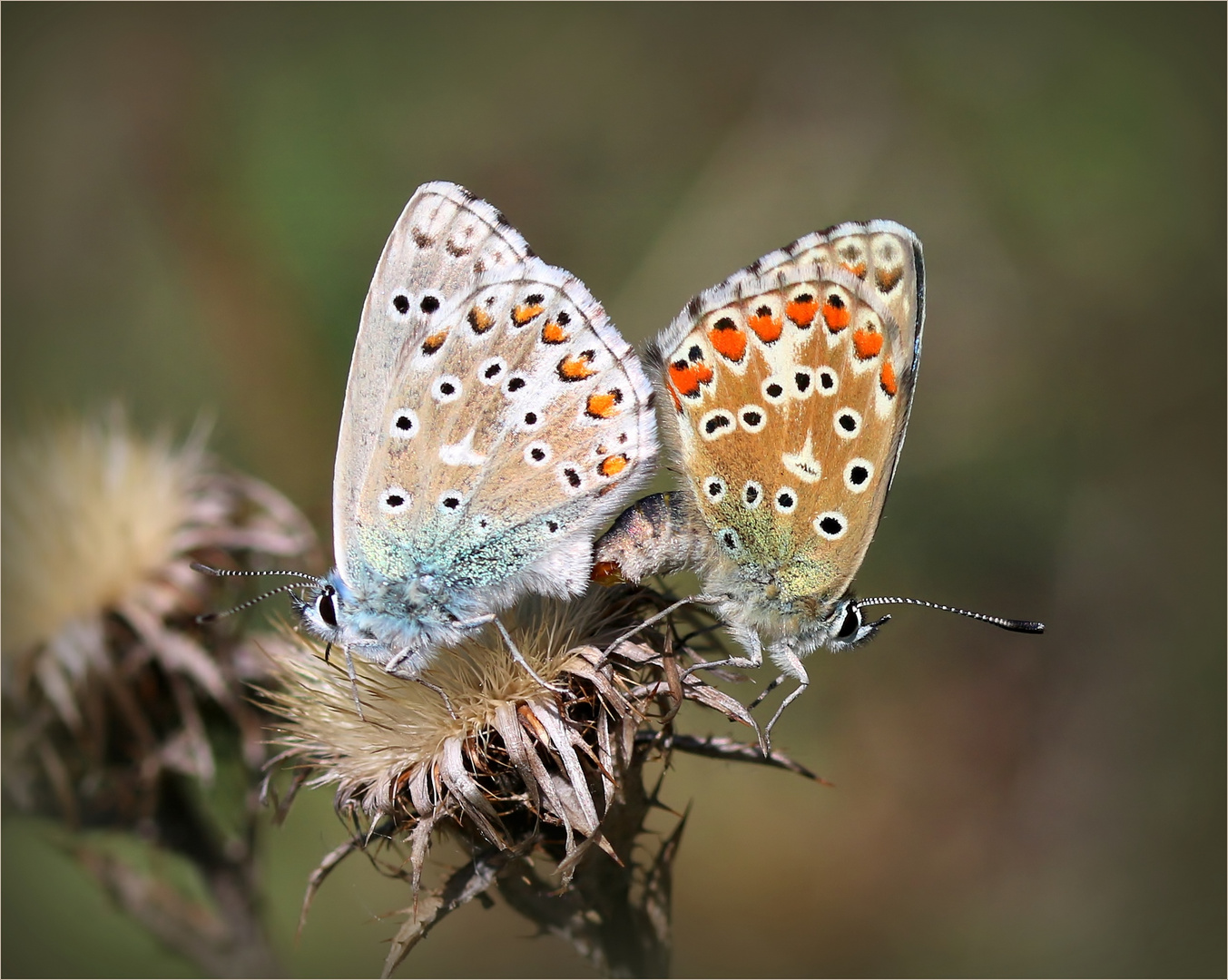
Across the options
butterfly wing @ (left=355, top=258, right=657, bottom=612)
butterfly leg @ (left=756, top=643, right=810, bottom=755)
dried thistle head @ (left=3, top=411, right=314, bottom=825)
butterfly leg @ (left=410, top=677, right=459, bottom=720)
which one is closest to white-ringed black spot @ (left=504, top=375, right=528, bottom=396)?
butterfly wing @ (left=355, top=258, right=657, bottom=612)

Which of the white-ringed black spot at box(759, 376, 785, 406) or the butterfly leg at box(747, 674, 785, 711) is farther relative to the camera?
the white-ringed black spot at box(759, 376, 785, 406)

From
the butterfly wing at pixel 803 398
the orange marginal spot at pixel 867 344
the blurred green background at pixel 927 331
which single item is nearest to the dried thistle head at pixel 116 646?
the blurred green background at pixel 927 331

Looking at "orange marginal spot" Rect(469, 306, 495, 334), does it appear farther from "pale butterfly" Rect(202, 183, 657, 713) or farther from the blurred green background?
the blurred green background

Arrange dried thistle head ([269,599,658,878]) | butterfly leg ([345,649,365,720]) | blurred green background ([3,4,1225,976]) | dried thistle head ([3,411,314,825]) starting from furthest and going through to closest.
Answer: blurred green background ([3,4,1225,976]) < dried thistle head ([3,411,314,825]) < butterfly leg ([345,649,365,720]) < dried thistle head ([269,599,658,878])

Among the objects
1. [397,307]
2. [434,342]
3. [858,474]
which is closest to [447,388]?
[434,342]

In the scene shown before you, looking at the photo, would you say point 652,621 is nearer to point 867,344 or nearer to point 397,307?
point 867,344

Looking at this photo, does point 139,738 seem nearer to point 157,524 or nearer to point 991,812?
point 157,524

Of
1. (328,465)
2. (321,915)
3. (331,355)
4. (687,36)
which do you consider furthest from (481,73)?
(321,915)
